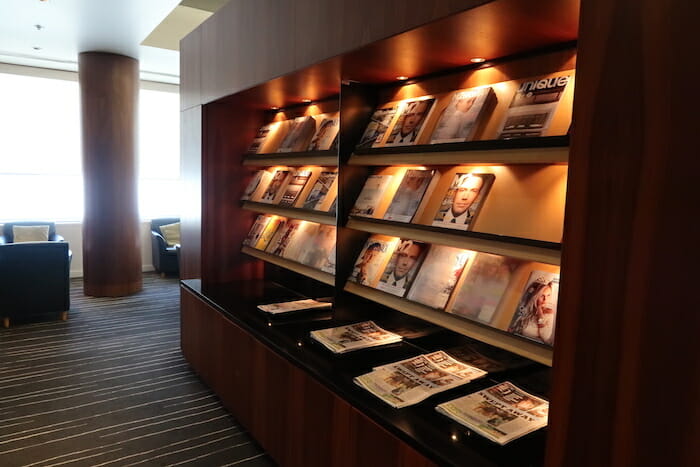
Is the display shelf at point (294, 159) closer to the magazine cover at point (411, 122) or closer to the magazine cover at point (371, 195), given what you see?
the magazine cover at point (371, 195)

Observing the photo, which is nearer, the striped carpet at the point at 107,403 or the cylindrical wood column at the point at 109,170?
the striped carpet at the point at 107,403

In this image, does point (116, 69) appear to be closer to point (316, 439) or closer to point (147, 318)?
point (147, 318)

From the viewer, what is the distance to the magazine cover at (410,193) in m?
2.30

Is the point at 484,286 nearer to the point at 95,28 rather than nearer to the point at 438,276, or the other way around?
the point at 438,276

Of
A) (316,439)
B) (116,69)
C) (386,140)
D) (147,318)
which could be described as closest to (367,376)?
(316,439)

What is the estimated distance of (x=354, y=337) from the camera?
2436mm

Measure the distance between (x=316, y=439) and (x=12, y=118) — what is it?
7282 mm

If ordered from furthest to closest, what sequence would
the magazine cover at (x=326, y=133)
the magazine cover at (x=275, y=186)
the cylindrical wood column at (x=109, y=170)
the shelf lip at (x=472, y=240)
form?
1. the cylindrical wood column at (x=109, y=170)
2. the magazine cover at (x=275, y=186)
3. the magazine cover at (x=326, y=133)
4. the shelf lip at (x=472, y=240)

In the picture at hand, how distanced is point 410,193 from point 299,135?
4.03ft

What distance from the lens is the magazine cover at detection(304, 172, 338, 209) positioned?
9.87 ft

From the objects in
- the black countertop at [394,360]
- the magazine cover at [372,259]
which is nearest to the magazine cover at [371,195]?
the magazine cover at [372,259]

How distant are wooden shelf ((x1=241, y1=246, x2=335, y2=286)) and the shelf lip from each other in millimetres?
399

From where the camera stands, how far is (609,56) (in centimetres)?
107

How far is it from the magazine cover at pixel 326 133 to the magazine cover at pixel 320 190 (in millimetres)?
189
